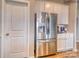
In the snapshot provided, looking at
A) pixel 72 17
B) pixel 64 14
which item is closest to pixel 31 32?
pixel 64 14

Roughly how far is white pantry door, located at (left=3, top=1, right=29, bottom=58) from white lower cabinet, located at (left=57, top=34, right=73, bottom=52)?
1.99 metres

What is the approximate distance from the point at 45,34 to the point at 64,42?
1668 mm

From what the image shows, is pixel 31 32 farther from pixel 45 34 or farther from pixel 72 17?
pixel 72 17

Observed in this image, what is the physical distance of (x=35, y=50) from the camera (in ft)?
17.7

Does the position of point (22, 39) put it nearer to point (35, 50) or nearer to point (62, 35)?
point (35, 50)

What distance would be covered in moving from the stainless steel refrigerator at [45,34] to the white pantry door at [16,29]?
0.43m

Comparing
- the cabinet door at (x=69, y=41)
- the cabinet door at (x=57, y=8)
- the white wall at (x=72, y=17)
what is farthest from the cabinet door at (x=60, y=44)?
the cabinet door at (x=57, y=8)

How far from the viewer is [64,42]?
704 centimetres

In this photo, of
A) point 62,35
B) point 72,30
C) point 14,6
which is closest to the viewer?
point 14,6

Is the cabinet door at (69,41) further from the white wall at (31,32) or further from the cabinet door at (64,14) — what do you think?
the white wall at (31,32)

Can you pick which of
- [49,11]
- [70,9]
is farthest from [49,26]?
[70,9]

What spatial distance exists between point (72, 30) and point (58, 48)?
1.40 m

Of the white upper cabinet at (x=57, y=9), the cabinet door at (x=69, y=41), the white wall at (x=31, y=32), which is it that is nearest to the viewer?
the white wall at (x=31, y=32)

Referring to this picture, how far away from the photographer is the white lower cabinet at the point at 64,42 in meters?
6.72
